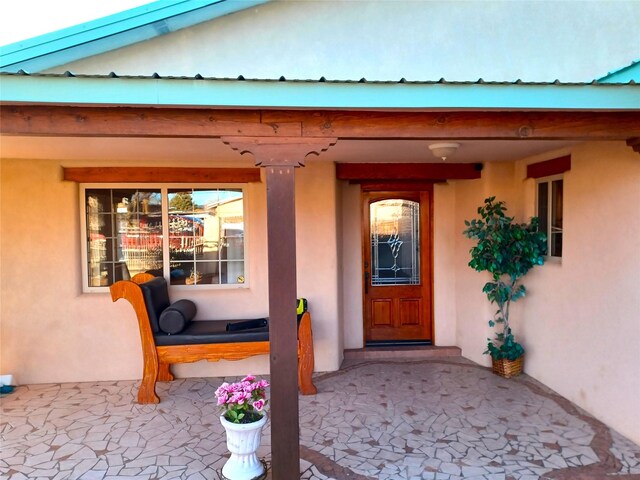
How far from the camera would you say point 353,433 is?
3555 millimetres

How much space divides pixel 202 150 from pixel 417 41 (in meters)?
2.47

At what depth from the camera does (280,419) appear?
2.71m

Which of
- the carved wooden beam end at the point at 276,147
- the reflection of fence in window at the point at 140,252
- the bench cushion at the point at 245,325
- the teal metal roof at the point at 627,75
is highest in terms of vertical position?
the teal metal roof at the point at 627,75

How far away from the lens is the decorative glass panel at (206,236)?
5070mm

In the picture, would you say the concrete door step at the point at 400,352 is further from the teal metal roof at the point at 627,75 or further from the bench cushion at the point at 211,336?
the teal metal roof at the point at 627,75

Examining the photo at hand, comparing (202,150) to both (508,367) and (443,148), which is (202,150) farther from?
(508,367)

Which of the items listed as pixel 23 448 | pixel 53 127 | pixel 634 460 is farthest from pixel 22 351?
pixel 634 460

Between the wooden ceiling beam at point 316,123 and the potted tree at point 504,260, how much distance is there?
189 cm

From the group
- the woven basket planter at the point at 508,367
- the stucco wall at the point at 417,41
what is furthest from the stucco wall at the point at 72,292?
the woven basket planter at the point at 508,367

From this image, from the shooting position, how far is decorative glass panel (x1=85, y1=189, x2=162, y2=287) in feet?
16.4

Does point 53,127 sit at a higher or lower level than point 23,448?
higher

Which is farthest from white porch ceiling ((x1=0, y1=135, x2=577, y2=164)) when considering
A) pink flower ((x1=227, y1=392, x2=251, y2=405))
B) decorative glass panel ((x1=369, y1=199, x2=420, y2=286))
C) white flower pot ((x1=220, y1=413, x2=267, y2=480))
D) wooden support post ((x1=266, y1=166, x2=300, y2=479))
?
white flower pot ((x1=220, y1=413, x2=267, y2=480))

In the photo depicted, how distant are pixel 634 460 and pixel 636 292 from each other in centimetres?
125

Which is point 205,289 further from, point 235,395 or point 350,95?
point 350,95
